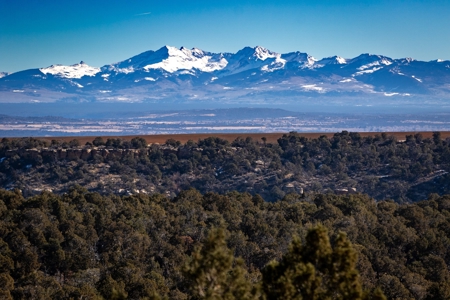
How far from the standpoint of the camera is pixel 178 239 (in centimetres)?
3127

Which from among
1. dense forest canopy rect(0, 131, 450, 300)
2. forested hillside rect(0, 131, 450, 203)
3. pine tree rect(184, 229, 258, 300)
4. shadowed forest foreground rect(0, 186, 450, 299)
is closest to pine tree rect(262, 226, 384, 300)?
dense forest canopy rect(0, 131, 450, 300)

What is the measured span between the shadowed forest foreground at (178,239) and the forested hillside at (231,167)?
14.0 meters

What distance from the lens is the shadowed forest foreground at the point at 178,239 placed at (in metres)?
25.4

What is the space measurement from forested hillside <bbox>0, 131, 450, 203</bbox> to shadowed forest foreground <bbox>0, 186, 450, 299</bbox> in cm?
1399

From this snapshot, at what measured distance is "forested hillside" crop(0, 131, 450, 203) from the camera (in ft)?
180

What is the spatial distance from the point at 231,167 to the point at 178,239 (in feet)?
92.6

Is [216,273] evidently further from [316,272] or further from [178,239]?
[178,239]

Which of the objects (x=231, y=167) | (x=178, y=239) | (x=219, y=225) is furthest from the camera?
(x=231, y=167)

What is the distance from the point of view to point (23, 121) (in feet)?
495

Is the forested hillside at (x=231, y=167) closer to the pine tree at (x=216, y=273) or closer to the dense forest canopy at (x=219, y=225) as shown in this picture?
the dense forest canopy at (x=219, y=225)

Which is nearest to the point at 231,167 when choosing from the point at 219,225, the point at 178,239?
the point at 219,225

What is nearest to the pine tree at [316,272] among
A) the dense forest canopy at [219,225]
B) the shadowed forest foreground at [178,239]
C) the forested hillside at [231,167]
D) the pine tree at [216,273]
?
the dense forest canopy at [219,225]

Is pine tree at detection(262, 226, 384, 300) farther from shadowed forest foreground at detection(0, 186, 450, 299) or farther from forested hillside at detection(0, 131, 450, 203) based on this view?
forested hillside at detection(0, 131, 450, 203)

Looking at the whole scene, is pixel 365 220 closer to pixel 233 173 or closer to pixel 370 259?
pixel 370 259
